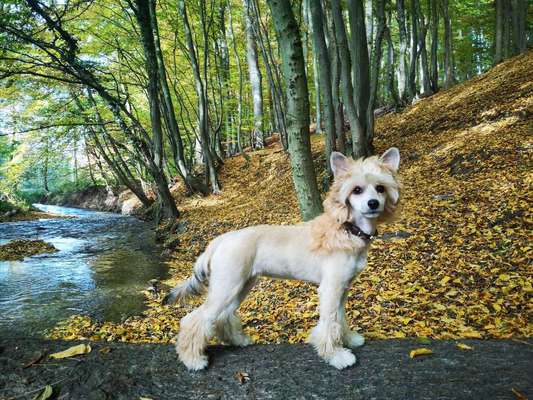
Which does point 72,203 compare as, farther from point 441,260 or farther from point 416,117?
point 441,260

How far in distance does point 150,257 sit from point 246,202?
16.0ft

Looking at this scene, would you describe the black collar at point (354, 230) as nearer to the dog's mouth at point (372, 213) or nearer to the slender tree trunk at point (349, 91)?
the dog's mouth at point (372, 213)

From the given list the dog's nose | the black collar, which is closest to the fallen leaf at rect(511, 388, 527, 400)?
the black collar

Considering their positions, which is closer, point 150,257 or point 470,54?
point 150,257

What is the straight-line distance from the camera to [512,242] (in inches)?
243

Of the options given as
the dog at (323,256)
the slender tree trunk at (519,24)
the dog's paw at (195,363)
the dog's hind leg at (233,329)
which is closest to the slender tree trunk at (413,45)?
the slender tree trunk at (519,24)

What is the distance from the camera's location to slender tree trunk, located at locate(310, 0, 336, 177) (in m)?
9.28

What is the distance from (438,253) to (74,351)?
19.1 ft

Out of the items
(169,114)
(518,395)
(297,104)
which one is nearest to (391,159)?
(518,395)

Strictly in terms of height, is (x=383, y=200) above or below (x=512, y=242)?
above

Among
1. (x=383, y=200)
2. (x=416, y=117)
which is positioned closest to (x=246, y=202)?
(x=416, y=117)

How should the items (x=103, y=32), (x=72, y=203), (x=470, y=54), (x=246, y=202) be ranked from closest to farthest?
1. (x=246, y=202)
2. (x=103, y=32)
3. (x=470, y=54)
4. (x=72, y=203)

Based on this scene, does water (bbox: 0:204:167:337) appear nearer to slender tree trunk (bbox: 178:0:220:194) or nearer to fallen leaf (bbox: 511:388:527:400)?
slender tree trunk (bbox: 178:0:220:194)

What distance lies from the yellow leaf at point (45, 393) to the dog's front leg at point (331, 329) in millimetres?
2039
